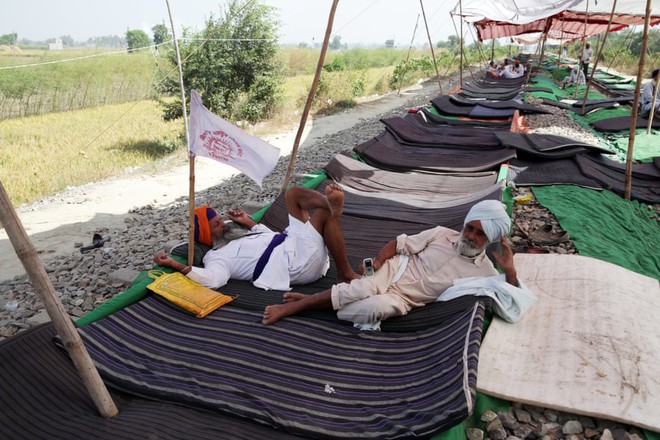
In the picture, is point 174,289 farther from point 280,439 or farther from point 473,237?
point 473,237

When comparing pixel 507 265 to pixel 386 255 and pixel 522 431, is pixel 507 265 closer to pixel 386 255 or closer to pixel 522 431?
pixel 386 255

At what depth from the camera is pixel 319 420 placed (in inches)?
82.4

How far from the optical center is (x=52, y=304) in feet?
6.07

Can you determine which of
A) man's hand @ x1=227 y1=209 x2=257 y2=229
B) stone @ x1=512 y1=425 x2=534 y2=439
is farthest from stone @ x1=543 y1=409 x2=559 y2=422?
man's hand @ x1=227 y1=209 x2=257 y2=229

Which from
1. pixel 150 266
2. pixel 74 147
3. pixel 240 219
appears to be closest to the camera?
pixel 240 219

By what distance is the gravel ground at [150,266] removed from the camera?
6.73 feet

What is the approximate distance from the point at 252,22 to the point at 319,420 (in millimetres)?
13138

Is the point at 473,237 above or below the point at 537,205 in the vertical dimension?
above

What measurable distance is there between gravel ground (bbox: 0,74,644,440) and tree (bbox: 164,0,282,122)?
594 centimetres

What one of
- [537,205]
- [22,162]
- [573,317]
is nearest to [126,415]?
[573,317]

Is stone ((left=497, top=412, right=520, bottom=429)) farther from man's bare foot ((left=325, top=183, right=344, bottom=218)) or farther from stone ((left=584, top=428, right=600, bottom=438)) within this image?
man's bare foot ((left=325, top=183, right=344, bottom=218))

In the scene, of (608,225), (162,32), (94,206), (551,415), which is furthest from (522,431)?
(162,32)

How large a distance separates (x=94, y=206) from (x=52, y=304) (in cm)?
610

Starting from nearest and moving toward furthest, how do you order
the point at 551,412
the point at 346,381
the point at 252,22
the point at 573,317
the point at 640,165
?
the point at 551,412, the point at 346,381, the point at 573,317, the point at 640,165, the point at 252,22
